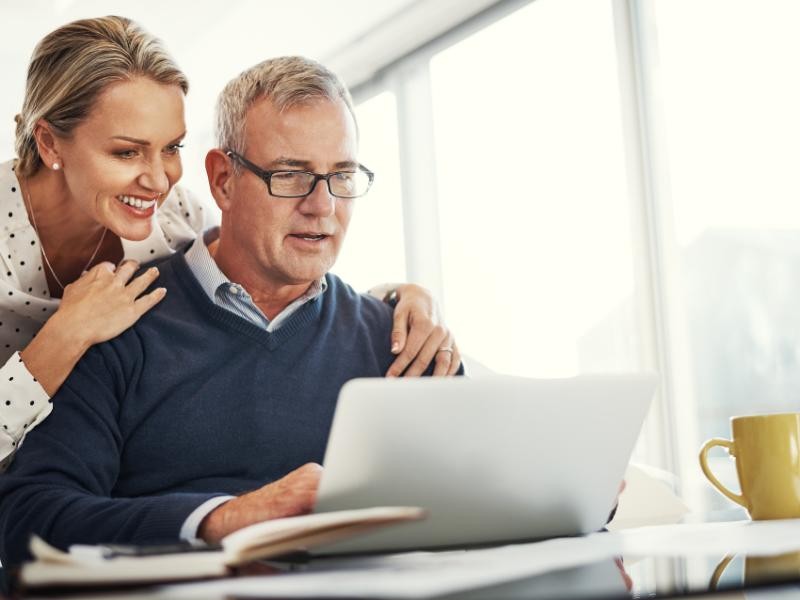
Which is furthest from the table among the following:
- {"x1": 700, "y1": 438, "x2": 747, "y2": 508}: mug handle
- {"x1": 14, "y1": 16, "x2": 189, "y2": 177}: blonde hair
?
{"x1": 14, "y1": 16, "x2": 189, "y2": 177}: blonde hair

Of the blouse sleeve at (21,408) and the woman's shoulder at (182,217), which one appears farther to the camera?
the woman's shoulder at (182,217)

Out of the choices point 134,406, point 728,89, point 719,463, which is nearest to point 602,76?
point 728,89

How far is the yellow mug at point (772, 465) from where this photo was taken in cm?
109

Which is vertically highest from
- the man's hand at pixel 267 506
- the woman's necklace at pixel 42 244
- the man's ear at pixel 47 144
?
the man's ear at pixel 47 144

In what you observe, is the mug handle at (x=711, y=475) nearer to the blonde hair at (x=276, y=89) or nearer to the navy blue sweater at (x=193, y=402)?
the navy blue sweater at (x=193, y=402)

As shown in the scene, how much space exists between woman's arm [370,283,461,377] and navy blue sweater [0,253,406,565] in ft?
0.17

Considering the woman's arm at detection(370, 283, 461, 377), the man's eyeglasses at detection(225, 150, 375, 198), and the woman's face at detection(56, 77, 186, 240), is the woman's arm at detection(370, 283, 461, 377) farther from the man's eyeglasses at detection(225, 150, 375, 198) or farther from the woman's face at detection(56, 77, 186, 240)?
the woman's face at detection(56, 77, 186, 240)

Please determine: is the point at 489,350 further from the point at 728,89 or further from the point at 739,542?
the point at 739,542

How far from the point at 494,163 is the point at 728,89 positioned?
3.84 ft

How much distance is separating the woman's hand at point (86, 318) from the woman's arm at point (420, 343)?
1.30ft

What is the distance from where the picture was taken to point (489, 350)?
421 cm

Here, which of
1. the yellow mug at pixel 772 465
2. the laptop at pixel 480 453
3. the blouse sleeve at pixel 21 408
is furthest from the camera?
the blouse sleeve at pixel 21 408

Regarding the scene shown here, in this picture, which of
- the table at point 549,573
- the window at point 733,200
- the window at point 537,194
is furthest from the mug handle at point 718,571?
the window at point 537,194

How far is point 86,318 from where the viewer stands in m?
1.42
